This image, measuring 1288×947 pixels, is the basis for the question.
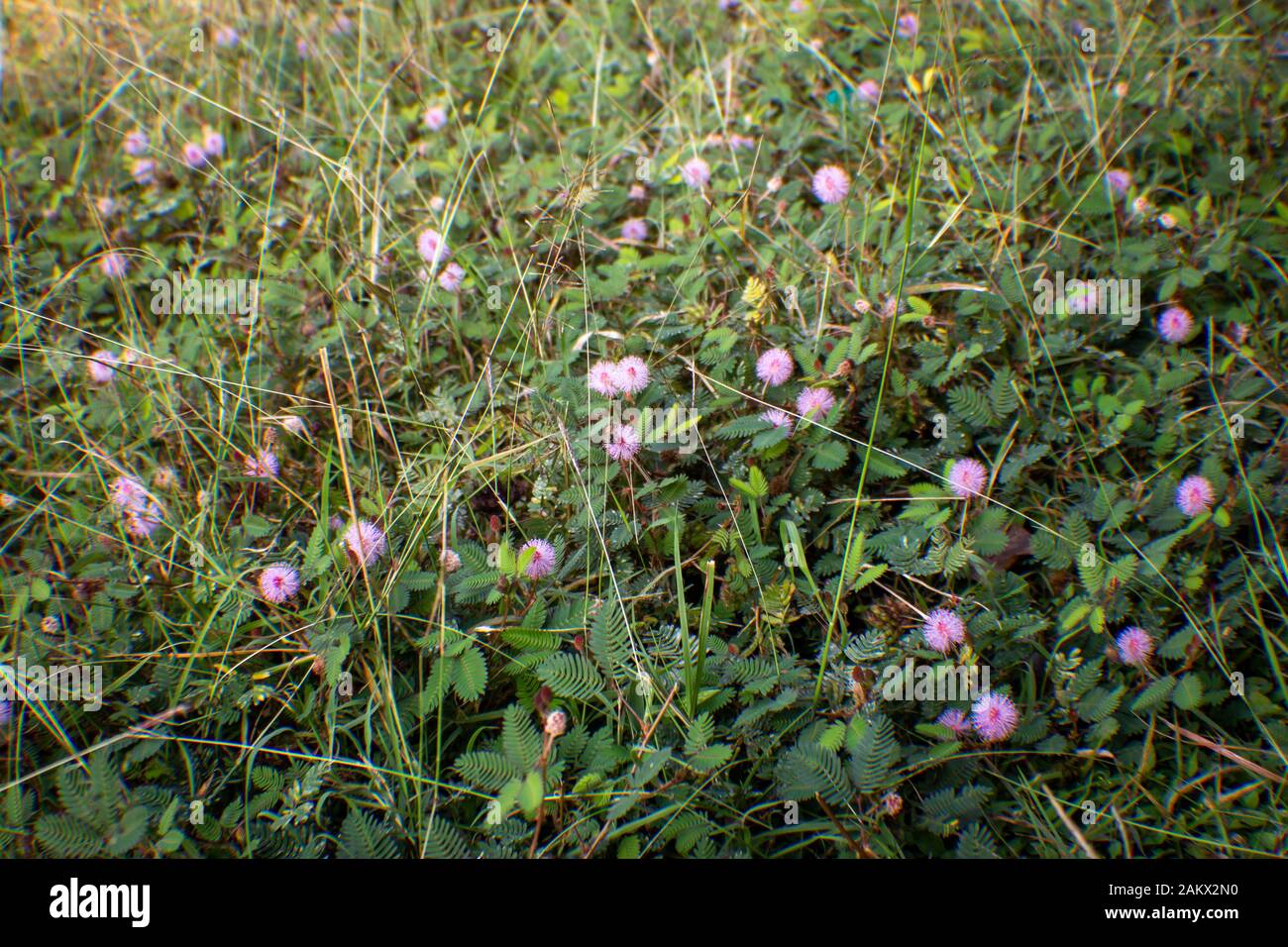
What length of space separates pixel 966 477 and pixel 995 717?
50 cm

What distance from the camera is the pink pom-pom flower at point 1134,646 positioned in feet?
5.12

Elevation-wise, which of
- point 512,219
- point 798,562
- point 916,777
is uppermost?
point 512,219

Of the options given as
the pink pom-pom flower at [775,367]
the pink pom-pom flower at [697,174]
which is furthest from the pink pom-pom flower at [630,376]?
the pink pom-pom flower at [697,174]

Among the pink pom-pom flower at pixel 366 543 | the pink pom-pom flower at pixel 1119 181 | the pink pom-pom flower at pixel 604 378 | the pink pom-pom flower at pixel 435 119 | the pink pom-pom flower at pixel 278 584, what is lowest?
the pink pom-pom flower at pixel 278 584

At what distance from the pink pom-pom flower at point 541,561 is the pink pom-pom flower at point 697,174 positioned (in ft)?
3.79

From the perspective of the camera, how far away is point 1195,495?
1.70 meters

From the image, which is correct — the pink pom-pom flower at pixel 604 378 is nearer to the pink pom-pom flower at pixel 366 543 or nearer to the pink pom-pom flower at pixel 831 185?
the pink pom-pom flower at pixel 366 543

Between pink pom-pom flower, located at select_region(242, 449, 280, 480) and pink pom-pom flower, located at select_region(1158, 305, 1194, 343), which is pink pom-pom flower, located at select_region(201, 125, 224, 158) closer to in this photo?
pink pom-pom flower, located at select_region(242, 449, 280, 480)

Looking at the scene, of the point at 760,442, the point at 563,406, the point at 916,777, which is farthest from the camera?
the point at 563,406

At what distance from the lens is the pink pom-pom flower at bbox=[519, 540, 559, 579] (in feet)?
→ 5.51

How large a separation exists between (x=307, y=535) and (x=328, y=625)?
11.8 inches
